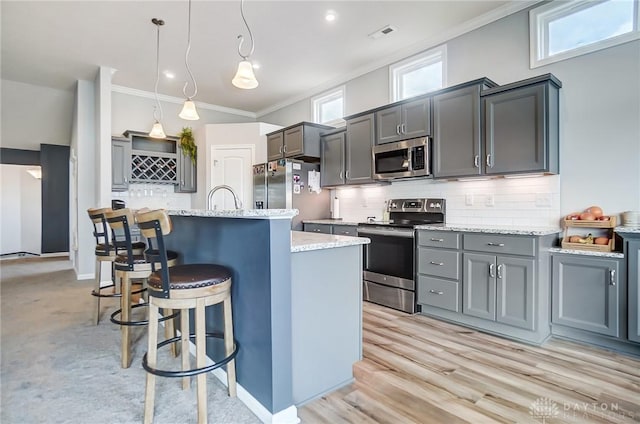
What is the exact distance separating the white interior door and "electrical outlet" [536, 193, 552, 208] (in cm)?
423

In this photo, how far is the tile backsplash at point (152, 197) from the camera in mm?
5620

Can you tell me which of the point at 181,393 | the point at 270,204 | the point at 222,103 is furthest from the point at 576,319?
the point at 222,103

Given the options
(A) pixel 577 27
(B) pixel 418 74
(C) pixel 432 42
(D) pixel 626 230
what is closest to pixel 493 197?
(D) pixel 626 230

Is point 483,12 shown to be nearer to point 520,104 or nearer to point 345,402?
point 520,104

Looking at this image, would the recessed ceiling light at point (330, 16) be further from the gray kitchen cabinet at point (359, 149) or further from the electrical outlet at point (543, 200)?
the electrical outlet at point (543, 200)

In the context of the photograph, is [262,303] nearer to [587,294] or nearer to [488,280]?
[488,280]

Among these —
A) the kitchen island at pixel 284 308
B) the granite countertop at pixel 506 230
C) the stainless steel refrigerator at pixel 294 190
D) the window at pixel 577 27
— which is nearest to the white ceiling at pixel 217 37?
the window at pixel 577 27

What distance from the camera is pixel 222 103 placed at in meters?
6.55

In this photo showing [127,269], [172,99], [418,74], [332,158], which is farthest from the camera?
[172,99]

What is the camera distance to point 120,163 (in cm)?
534

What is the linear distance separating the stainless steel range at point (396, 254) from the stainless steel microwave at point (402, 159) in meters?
0.46

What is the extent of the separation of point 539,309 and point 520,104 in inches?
69.2

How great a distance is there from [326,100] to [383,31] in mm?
1888

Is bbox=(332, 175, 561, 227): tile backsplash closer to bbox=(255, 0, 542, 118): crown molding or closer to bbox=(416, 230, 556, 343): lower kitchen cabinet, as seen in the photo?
bbox=(416, 230, 556, 343): lower kitchen cabinet
